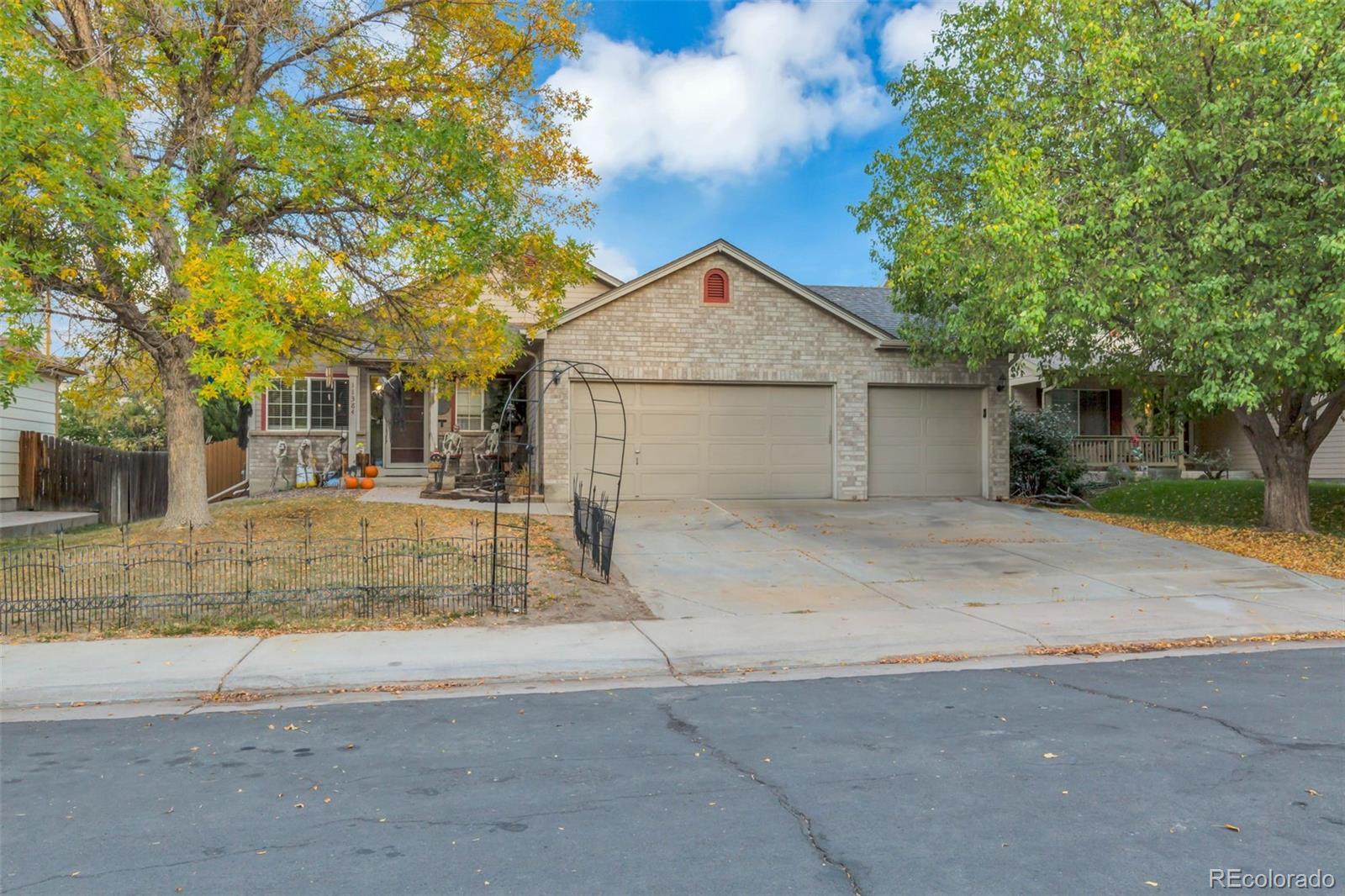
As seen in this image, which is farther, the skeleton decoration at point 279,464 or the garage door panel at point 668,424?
the skeleton decoration at point 279,464

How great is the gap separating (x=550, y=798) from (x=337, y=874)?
113cm

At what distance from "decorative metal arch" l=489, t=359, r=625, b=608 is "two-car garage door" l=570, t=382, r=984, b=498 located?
0.17m

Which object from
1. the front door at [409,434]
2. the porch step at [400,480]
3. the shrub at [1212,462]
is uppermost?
the front door at [409,434]

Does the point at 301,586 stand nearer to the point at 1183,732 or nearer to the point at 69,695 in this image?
the point at 69,695

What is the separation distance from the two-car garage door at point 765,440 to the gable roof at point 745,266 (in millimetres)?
1346

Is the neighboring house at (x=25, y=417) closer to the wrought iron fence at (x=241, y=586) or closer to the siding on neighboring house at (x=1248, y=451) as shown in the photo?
the wrought iron fence at (x=241, y=586)

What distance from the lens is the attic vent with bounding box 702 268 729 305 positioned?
18.2 meters

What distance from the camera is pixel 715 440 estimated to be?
18.4 m

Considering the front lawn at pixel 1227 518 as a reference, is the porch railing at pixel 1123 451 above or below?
above

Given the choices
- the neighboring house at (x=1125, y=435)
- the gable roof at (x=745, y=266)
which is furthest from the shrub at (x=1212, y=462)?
the gable roof at (x=745, y=266)

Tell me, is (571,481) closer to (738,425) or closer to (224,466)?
(738,425)

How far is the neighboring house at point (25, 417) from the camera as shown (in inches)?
668

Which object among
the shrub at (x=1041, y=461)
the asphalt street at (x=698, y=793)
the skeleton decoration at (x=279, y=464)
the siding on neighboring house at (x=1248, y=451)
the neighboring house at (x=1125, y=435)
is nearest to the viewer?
the asphalt street at (x=698, y=793)

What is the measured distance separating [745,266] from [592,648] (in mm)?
11741
